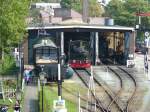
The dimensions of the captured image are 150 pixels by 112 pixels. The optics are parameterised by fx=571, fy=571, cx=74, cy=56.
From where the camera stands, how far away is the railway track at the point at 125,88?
117 feet

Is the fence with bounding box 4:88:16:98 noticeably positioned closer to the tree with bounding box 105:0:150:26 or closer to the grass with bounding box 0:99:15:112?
the grass with bounding box 0:99:15:112

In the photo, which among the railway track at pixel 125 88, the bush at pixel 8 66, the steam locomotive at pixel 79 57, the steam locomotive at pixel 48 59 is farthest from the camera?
the steam locomotive at pixel 79 57

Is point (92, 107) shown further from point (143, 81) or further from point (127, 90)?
point (143, 81)

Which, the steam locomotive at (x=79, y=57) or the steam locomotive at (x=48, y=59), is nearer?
the steam locomotive at (x=48, y=59)

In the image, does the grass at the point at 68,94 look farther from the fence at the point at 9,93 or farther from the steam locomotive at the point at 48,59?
the fence at the point at 9,93

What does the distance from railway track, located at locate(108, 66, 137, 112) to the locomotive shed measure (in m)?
4.66

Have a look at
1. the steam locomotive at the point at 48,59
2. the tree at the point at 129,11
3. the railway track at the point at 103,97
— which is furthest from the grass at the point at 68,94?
the tree at the point at 129,11

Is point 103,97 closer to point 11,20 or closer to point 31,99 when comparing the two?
point 31,99

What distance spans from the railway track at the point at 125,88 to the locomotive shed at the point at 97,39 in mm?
4660

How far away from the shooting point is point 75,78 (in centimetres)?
4850

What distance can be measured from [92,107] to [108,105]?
128cm

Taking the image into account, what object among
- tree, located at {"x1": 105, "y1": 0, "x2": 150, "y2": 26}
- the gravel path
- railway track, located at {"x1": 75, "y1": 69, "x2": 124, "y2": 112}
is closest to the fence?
the gravel path

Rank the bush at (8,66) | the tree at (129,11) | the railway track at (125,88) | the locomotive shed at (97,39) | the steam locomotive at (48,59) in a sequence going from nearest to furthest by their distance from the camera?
1. the railway track at (125,88)
2. the steam locomotive at (48,59)
3. the bush at (8,66)
4. the locomotive shed at (97,39)
5. the tree at (129,11)

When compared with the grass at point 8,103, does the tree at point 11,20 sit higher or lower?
higher
